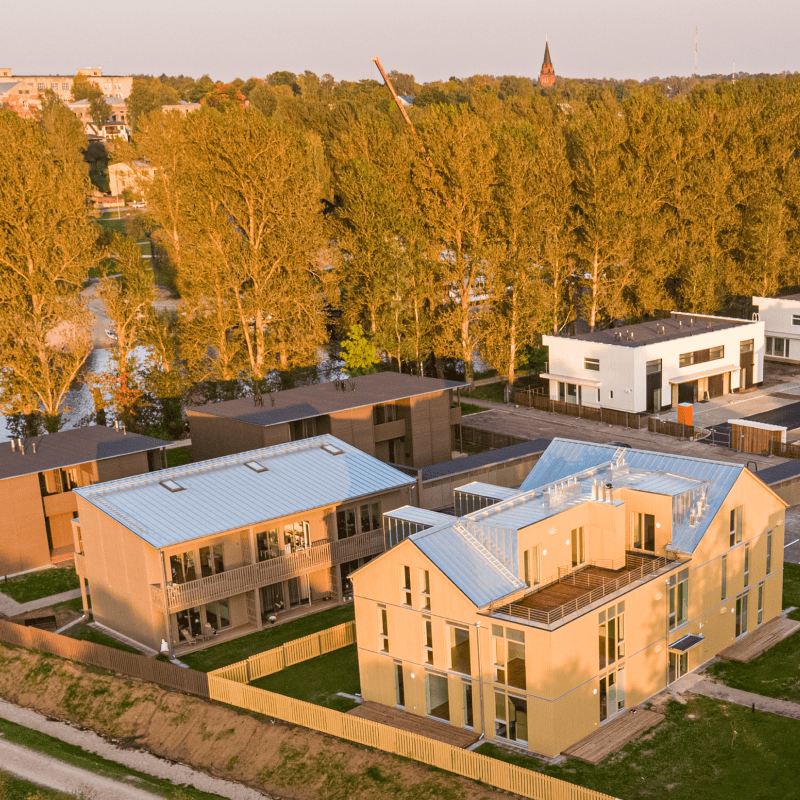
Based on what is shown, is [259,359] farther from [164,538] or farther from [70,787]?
[70,787]

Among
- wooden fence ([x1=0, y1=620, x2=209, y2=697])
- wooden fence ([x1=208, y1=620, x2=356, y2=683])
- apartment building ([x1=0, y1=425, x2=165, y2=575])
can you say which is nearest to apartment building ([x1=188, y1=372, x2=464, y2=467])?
apartment building ([x1=0, y1=425, x2=165, y2=575])

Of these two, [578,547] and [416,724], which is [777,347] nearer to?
[578,547]

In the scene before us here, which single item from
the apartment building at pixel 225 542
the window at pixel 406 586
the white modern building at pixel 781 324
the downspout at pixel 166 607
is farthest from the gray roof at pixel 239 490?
the white modern building at pixel 781 324

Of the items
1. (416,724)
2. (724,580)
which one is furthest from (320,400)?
(416,724)

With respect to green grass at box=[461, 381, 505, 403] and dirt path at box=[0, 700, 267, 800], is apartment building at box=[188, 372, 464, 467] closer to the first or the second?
green grass at box=[461, 381, 505, 403]

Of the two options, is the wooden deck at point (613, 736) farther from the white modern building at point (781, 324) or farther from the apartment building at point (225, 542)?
the white modern building at point (781, 324)

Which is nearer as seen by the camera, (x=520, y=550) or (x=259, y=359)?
(x=520, y=550)

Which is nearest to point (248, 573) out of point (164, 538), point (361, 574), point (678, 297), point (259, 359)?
point (164, 538)
